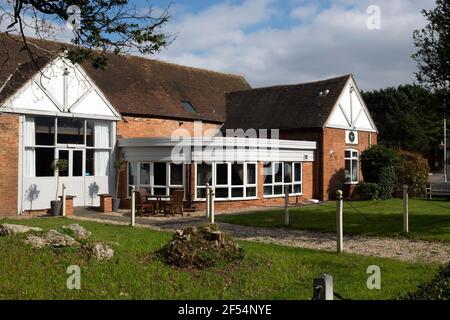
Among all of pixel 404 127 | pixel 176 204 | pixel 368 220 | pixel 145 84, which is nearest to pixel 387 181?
pixel 368 220

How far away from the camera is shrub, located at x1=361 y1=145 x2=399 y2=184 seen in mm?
27828

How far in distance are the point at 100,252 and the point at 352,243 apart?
6.72 metres

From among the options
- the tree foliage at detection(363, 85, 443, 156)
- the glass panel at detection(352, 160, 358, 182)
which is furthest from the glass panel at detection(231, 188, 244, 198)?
the tree foliage at detection(363, 85, 443, 156)

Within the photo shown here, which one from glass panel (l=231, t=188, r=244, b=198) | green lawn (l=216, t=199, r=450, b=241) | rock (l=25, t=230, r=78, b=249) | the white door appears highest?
the white door

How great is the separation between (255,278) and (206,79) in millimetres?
27266

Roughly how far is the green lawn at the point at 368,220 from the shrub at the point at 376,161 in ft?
17.3

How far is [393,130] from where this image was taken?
200 feet

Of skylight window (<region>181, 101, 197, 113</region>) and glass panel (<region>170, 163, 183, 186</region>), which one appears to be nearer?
glass panel (<region>170, 163, 183, 186</region>)

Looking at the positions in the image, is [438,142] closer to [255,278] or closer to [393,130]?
[393,130]

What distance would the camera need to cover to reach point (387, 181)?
28.0 meters

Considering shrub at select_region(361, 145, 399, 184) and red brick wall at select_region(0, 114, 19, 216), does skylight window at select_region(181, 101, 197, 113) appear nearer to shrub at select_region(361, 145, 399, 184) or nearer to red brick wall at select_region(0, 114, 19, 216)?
shrub at select_region(361, 145, 399, 184)

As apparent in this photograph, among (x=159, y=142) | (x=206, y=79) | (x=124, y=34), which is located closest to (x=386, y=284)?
(x=124, y=34)

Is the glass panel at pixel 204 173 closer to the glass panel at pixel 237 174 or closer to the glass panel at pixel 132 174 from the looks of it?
the glass panel at pixel 237 174

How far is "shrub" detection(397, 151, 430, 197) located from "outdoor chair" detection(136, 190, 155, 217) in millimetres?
15377
